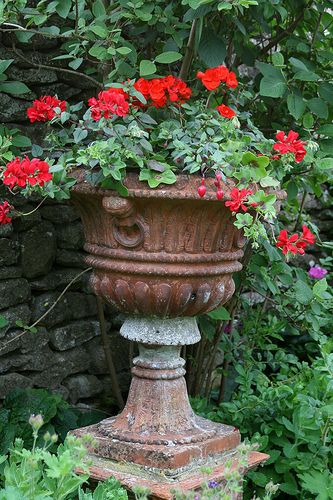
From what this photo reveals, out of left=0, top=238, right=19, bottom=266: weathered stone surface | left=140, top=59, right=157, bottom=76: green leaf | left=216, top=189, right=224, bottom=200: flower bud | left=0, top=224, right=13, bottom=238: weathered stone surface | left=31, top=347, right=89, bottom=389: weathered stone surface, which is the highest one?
left=140, top=59, right=157, bottom=76: green leaf

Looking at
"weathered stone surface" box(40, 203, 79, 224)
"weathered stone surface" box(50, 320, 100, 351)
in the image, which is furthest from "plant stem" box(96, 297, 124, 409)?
"weathered stone surface" box(40, 203, 79, 224)

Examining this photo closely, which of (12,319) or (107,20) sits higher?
(107,20)

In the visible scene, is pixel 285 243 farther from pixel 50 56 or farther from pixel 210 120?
pixel 50 56

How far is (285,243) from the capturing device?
7.71ft

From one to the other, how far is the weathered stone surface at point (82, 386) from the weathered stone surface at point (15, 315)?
1.18ft

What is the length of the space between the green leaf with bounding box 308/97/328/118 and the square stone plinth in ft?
3.73

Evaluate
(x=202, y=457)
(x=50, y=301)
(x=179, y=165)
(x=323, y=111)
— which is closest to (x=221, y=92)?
(x=323, y=111)

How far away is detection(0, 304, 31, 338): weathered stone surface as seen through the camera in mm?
2953

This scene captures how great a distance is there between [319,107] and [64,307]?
3.92 feet

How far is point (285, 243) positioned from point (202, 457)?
66cm

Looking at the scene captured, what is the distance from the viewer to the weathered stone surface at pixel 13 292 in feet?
9.67

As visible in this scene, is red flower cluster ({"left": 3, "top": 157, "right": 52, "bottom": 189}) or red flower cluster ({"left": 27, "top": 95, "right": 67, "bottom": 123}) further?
red flower cluster ({"left": 27, "top": 95, "right": 67, "bottom": 123})

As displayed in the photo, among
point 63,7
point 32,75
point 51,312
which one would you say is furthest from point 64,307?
point 63,7

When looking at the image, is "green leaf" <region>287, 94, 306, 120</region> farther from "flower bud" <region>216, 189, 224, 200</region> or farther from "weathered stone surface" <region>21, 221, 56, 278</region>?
"weathered stone surface" <region>21, 221, 56, 278</region>
